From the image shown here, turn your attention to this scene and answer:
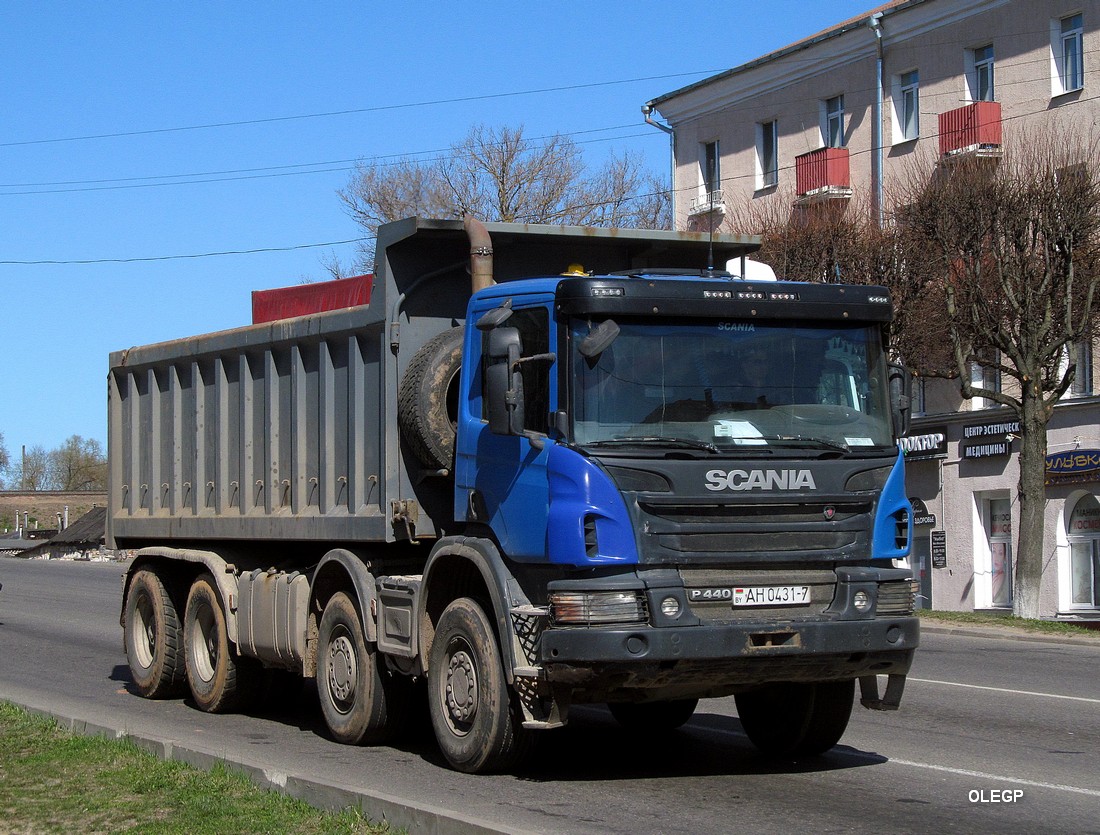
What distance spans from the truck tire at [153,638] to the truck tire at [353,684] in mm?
2882

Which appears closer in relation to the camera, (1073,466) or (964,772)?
(964,772)

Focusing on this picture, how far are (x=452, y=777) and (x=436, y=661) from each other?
2.24 ft

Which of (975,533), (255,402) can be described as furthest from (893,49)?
(255,402)

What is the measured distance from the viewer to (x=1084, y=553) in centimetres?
2895

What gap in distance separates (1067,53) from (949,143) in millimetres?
2960

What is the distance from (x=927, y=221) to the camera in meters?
25.8

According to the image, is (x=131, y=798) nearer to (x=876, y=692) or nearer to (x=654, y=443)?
(x=654, y=443)

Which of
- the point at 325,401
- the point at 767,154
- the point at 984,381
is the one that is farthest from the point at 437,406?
the point at 767,154

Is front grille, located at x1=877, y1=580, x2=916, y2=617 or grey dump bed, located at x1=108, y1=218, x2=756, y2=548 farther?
grey dump bed, located at x1=108, y1=218, x2=756, y2=548

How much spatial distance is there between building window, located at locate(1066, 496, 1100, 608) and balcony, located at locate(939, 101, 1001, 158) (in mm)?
7023

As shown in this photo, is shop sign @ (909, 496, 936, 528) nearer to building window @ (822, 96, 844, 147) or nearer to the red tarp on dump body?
building window @ (822, 96, 844, 147)

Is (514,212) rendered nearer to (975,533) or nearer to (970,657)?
(975,533)

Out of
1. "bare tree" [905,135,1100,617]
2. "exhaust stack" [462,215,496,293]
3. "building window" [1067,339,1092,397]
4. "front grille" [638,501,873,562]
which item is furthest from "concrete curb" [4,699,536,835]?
"building window" [1067,339,1092,397]

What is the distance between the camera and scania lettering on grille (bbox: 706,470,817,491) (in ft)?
25.9
